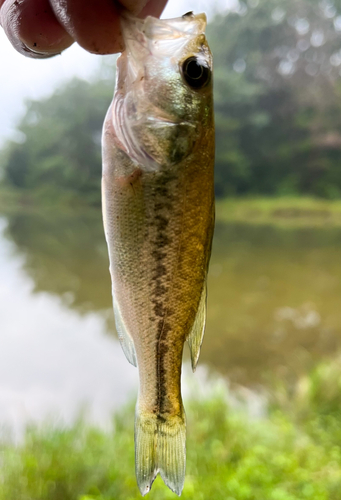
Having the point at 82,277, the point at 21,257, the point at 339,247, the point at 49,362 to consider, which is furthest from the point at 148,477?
the point at 339,247

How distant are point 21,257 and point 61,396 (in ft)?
17.0

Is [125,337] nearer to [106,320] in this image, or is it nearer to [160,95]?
[160,95]

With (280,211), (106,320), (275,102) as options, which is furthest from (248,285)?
(275,102)

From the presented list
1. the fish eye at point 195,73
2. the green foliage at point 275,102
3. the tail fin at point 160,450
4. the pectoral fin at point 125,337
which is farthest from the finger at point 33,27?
the green foliage at point 275,102

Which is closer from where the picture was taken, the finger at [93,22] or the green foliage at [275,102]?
the finger at [93,22]

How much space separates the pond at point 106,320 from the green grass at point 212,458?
349 millimetres

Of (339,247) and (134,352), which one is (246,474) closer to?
(134,352)

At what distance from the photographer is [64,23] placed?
0.74 metres

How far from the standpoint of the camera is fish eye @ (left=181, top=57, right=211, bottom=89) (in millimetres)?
679

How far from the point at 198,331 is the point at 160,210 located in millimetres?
235

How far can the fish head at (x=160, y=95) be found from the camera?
0.67 metres

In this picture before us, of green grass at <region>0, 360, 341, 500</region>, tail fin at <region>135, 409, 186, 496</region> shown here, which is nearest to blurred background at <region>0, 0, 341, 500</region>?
→ green grass at <region>0, 360, 341, 500</region>

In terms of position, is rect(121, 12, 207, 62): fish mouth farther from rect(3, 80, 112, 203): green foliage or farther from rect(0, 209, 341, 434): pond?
rect(3, 80, 112, 203): green foliage

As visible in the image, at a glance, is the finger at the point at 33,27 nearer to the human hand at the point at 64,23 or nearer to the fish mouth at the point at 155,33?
the human hand at the point at 64,23
